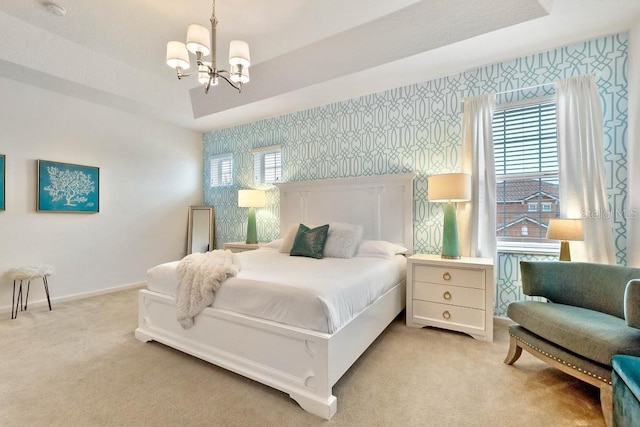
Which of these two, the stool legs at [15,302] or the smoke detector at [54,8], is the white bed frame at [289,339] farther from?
the smoke detector at [54,8]

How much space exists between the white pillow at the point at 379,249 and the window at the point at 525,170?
1.07 meters

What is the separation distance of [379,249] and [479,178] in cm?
125

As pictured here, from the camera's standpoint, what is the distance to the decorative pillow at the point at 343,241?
302 cm

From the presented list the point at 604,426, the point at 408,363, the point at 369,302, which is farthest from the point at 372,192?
the point at 604,426

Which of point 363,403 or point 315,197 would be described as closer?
point 363,403

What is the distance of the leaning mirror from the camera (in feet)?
16.4

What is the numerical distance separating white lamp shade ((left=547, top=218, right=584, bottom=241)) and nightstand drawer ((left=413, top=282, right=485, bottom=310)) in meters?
0.75

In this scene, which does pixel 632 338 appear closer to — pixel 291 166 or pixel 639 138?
pixel 639 138

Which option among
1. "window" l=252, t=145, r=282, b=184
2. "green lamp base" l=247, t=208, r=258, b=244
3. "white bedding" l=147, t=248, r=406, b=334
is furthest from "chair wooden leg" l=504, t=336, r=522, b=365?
"window" l=252, t=145, r=282, b=184

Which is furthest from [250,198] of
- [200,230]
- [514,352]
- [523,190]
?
[514,352]

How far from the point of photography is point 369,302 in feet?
7.16

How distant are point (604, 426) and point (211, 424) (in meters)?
2.06

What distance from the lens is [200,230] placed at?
502 cm

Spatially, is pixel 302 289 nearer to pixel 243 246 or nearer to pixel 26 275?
pixel 243 246
